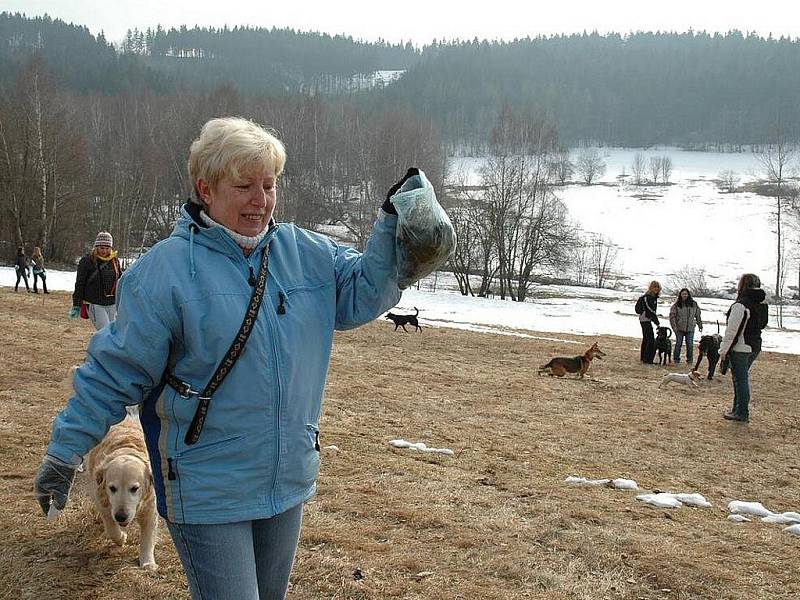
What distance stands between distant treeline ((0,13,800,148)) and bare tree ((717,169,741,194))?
19975 millimetres

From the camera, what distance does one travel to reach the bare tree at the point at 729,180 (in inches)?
3434

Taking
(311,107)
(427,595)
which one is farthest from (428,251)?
(311,107)

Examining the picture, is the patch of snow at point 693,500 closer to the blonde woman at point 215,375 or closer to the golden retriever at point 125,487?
the golden retriever at point 125,487

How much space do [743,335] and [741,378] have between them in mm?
611

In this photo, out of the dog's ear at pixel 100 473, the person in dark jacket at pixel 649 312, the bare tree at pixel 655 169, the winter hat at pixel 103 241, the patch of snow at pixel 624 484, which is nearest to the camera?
the dog's ear at pixel 100 473

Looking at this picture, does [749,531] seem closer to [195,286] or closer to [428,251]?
[428,251]

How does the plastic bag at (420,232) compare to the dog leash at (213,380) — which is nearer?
the dog leash at (213,380)

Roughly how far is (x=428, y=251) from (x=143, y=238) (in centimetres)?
4240

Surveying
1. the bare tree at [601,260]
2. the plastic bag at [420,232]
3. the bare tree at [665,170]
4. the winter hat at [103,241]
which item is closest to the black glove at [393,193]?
the plastic bag at [420,232]

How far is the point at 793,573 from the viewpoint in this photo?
4.53 meters

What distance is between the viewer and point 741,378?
9.66 meters

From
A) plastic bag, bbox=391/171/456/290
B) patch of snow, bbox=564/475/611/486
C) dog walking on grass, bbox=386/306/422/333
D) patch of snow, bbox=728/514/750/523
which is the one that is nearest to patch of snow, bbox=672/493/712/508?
patch of snow, bbox=728/514/750/523

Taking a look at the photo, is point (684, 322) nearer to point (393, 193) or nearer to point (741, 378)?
point (741, 378)

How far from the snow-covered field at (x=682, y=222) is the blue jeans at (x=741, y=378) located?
135 ft
